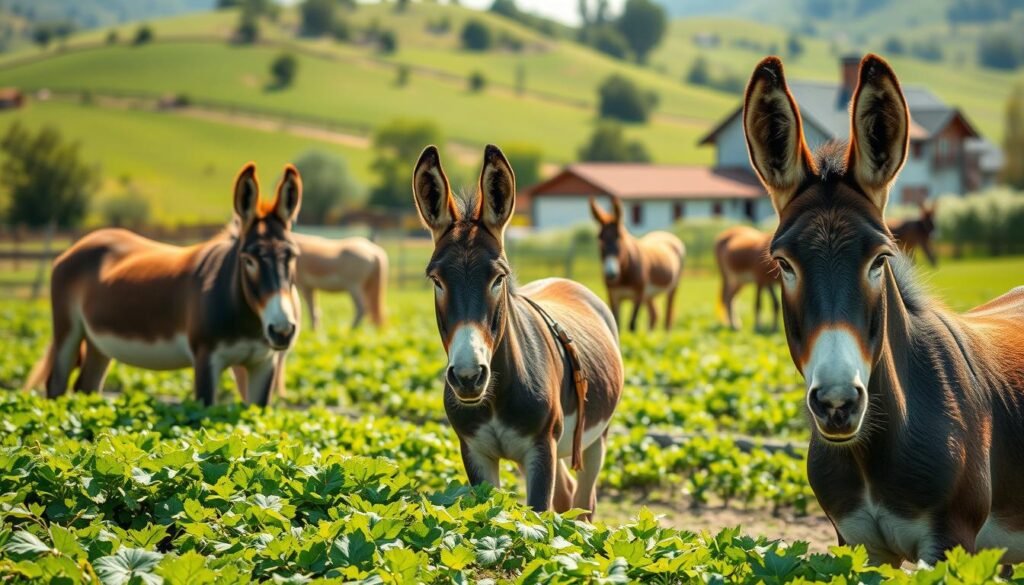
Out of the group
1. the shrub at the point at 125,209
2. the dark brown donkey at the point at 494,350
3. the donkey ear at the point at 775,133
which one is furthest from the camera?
the shrub at the point at 125,209

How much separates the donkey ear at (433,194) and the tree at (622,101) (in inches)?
5025

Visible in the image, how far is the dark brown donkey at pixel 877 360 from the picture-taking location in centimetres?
385

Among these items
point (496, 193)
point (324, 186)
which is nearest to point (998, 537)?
point (496, 193)

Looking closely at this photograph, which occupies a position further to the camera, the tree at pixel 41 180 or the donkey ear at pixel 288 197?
the tree at pixel 41 180

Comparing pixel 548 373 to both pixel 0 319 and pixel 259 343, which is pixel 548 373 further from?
pixel 0 319

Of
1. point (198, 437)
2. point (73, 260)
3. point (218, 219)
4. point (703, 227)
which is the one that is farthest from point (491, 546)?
point (218, 219)

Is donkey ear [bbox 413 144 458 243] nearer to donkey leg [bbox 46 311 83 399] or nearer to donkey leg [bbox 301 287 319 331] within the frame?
donkey leg [bbox 46 311 83 399]

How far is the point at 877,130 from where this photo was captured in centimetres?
404

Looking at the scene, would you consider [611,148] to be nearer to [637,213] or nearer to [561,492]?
[637,213]

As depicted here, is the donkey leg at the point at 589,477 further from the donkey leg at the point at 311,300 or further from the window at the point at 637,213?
the window at the point at 637,213

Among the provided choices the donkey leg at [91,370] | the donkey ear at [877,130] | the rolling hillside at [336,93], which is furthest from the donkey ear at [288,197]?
the rolling hillside at [336,93]

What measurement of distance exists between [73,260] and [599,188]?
182 ft

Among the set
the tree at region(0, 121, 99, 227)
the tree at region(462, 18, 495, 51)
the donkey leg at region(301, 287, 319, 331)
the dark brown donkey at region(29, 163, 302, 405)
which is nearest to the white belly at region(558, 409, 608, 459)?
the dark brown donkey at region(29, 163, 302, 405)

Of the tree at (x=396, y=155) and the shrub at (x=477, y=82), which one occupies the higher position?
the shrub at (x=477, y=82)
